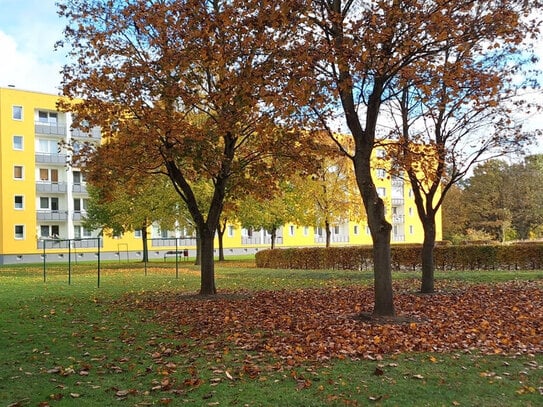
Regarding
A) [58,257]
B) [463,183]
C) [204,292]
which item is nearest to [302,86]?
[204,292]

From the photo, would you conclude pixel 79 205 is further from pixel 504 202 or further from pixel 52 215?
pixel 504 202

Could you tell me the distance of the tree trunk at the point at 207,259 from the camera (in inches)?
603

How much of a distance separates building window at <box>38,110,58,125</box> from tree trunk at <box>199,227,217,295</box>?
47.0 metres

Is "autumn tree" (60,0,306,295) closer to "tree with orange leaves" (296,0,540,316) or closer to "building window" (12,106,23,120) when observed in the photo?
"tree with orange leaves" (296,0,540,316)

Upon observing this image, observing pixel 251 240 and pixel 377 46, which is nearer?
pixel 377 46

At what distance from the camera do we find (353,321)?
34.4 ft

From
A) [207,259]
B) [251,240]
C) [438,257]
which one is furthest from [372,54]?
[251,240]

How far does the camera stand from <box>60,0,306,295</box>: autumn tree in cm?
1122

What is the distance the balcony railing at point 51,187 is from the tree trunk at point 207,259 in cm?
4556

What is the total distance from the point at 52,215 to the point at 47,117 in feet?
33.8

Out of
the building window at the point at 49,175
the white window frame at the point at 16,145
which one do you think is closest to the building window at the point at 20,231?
the building window at the point at 49,175

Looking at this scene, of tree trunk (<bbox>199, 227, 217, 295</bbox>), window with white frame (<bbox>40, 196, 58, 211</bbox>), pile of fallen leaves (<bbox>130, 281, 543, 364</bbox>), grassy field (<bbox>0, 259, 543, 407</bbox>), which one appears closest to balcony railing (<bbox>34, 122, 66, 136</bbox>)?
window with white frame (<bbox>40, 196, 58, 211</bbox>)

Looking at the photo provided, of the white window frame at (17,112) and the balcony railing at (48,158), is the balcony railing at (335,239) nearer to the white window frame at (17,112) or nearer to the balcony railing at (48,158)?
the balcony railing at (48,158)

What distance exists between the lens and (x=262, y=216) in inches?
1471
